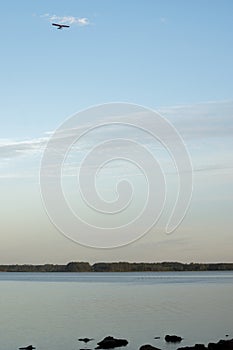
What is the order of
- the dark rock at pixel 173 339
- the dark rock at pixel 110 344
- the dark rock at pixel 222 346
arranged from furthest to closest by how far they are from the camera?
the dark rock at pixel 173 339
the dark rock at pixel 110 344
the dark rock at pixel 222 346

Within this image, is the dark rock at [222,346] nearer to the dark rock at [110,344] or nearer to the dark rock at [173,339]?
the dark rock at [173,339]

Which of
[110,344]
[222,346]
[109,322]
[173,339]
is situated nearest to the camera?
[222,346]

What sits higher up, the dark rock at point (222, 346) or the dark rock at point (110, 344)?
the dark rock at point (222, 346)

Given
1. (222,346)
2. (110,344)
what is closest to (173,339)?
(110,344)

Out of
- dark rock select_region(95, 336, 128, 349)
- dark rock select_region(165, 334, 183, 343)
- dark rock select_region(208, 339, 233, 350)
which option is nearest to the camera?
dark rock select_region(208, 339, 233, 350)

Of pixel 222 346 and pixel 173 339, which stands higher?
pixel 222 346

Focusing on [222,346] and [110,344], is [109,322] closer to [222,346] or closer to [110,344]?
[110,344]

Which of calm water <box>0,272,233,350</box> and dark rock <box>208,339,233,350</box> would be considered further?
calm water <box>0,272,233,350</box>

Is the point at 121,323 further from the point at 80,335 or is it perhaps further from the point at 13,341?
the point at 13,341

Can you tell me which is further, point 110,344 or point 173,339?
point 173,339

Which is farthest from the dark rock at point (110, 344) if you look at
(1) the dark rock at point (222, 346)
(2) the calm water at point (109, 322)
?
(1) the dark rock at point (222, 346)

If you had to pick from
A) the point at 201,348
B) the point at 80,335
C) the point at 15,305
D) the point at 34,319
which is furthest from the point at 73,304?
the point at 201,348

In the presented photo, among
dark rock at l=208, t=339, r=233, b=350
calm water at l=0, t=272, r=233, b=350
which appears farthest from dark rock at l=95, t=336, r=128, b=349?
dark rock at l=208, t=339, r=233, b=350

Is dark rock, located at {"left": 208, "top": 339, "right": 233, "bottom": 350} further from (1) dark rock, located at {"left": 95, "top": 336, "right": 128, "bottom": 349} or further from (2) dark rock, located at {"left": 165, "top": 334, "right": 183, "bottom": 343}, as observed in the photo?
(1) dark rock, located at {"left": 95, "top": 336, "right": 128, "bottom": 349}
